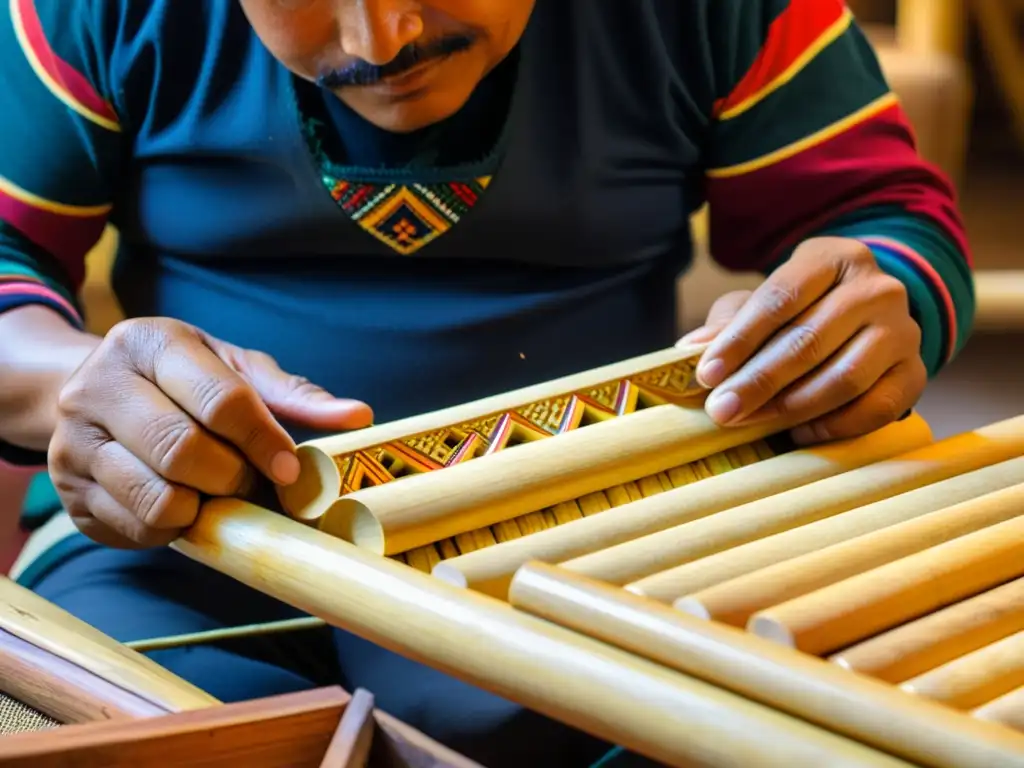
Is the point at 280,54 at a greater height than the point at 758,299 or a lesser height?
greater

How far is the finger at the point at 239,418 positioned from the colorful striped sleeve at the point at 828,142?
1.68 ft

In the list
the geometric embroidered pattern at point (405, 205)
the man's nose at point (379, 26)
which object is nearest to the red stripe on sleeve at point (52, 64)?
the geometric embroidered pattern at point (405, 205)

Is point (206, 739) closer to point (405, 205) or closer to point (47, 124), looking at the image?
point (405, 205)

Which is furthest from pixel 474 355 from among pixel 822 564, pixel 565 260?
pixel 822 564

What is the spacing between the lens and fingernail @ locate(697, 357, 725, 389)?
73 cm

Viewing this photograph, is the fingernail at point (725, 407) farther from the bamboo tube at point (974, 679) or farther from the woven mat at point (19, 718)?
the woven mat at point (19, 718)

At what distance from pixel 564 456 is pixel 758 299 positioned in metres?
0.18

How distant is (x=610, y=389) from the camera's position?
2.40 feet

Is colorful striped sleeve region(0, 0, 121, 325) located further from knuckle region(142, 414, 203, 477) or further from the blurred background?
the blurred background

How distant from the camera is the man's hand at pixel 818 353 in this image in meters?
0.72

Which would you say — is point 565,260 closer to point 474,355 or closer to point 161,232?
point 474,355

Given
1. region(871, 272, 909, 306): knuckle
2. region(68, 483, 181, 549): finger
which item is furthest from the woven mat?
region(871, 272, 909, 306): knuckle

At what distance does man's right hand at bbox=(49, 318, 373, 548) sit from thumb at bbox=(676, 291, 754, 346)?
24cm

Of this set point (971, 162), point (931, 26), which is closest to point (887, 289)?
point (931, 26)
